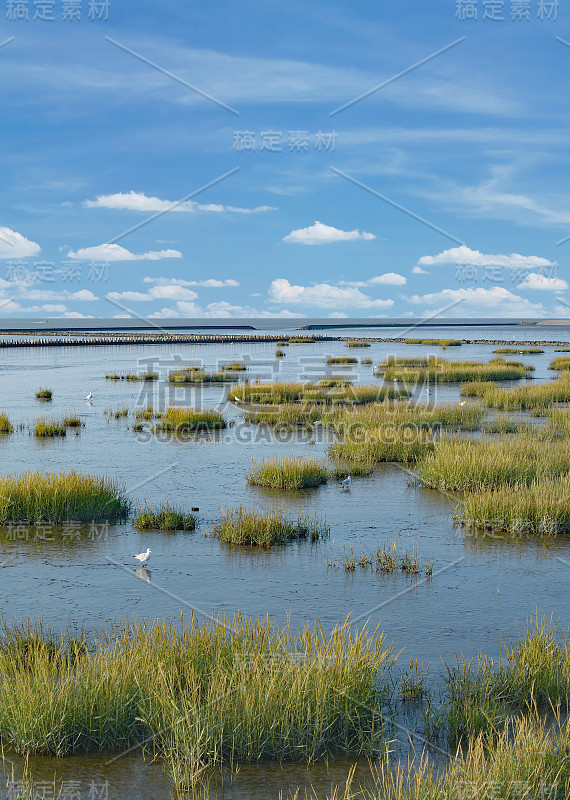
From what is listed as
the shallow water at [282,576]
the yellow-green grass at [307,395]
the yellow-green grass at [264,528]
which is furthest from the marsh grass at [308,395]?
the yellow-green grass at [264,528]

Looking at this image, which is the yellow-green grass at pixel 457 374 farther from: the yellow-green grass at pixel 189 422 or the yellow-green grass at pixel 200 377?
the yellow-green grass at pixel 189 422

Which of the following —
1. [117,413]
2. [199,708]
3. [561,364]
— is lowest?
[199,708]

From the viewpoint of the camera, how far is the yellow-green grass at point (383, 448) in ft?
69.8

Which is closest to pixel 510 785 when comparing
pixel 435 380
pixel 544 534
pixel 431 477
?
pixel 544 534

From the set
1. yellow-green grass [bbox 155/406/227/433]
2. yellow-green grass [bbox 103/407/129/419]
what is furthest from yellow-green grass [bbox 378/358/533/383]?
yellow-green grass [bbox 155/406/227/433]

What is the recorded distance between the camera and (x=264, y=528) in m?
13.5

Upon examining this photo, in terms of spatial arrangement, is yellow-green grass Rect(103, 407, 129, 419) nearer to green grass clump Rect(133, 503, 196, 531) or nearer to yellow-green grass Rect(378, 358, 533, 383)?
green grass clump Rect(133, 503, 196, 531)

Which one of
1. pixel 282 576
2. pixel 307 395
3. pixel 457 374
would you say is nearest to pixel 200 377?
pixel 307 395

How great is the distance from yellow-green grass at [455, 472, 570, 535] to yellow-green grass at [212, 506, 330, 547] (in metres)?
2.74

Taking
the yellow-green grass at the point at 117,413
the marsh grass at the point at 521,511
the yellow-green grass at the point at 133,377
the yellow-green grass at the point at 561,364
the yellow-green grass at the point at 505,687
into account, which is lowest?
the yellow-green grass at the point at 505,687

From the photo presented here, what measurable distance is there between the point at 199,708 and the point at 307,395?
95.4 ft

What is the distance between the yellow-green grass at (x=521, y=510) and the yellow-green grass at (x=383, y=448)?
20.0 feet

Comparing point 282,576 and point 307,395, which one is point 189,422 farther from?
point 282,576

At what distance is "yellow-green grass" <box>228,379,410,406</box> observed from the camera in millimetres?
34562
